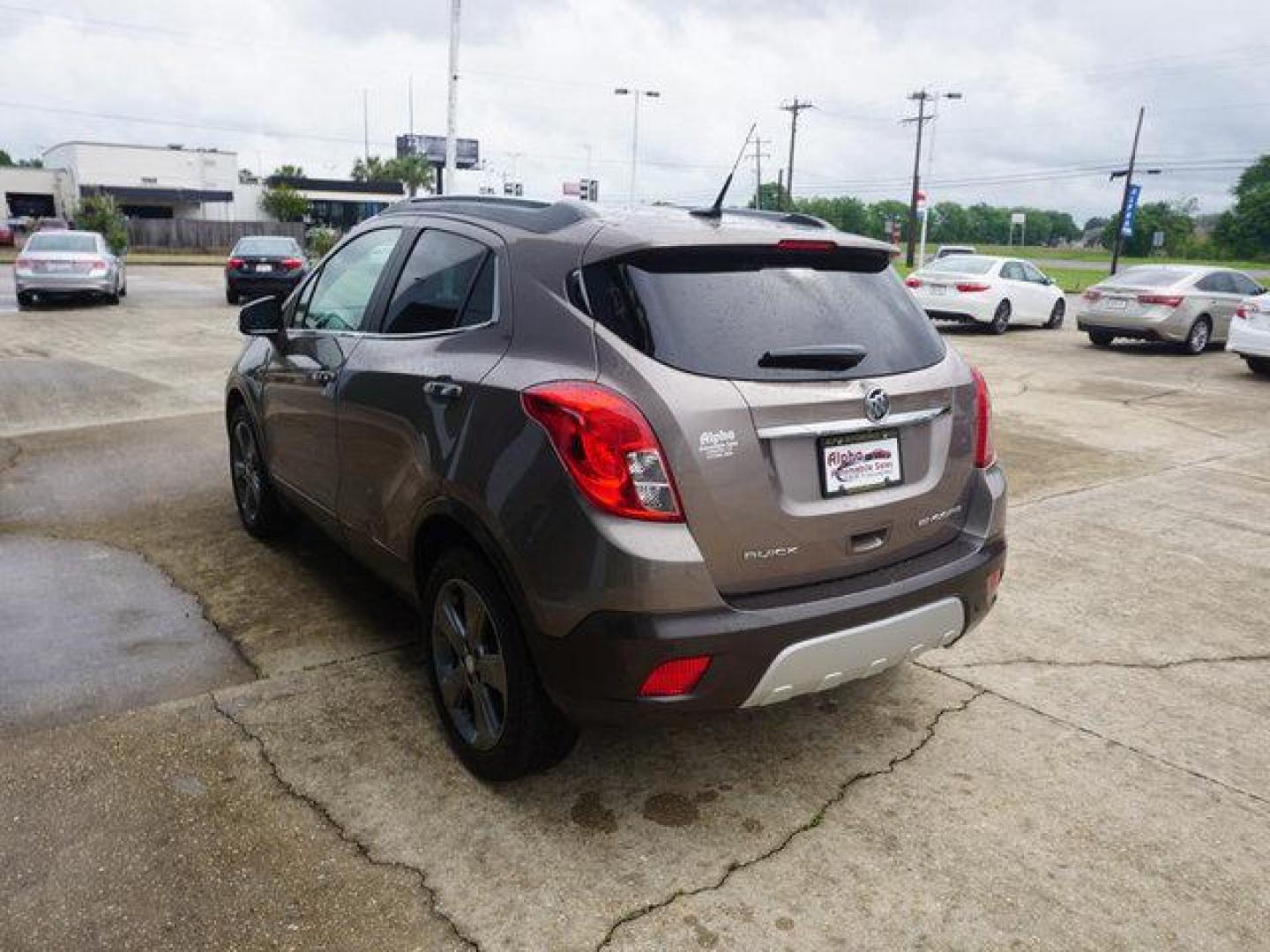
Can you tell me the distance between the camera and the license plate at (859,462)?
2623 mm

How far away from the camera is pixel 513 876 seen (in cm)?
252

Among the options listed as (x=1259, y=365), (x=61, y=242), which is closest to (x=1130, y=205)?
(x=1259, y=365)

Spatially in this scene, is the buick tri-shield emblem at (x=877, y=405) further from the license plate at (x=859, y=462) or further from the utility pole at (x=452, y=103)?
the utility pole at (x=452, y=103)

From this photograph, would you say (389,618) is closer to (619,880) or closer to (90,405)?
(619,880)

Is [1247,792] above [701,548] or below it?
below

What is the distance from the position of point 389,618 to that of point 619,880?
200 centimetres

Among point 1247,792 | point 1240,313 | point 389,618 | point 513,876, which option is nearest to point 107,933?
point 513,876

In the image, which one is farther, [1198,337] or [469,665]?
[1198,337]

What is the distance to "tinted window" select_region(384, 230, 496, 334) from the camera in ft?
9.89

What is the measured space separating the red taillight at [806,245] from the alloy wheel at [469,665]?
1362 millimetres

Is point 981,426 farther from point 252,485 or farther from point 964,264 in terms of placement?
point 964,264

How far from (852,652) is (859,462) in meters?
0.53

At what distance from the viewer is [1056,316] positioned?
20.2 meters

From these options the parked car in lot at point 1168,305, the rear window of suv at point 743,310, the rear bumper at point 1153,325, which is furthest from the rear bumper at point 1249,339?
the rear window of suv at point 743,310
